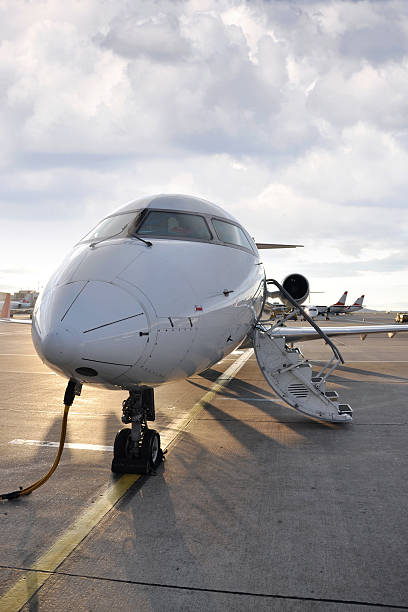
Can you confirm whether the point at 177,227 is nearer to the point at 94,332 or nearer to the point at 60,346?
the point at 94,332

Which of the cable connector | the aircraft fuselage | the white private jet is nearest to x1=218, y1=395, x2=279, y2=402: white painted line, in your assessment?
the white private jet

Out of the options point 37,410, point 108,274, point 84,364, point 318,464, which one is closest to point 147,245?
point 108,274

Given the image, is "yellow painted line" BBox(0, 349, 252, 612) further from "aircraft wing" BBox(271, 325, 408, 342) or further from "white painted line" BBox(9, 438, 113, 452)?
"aircraft wing" BBox(271, 325, 408, 342)

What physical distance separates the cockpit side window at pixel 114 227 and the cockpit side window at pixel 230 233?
1.01 metres

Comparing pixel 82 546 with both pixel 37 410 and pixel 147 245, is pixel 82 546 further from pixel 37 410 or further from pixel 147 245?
pixel 37 410

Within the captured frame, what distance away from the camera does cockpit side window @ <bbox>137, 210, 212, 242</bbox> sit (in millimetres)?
5062

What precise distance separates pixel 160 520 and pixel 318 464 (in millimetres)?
2348

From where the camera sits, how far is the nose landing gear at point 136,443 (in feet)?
17.1

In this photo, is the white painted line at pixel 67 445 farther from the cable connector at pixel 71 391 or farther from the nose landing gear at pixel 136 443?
the cable connector at pixel 71 391

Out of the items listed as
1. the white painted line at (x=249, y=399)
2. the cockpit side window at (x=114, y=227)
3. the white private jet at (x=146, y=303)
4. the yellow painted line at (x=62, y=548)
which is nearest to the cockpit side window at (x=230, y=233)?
the white private jet at (x=146, y=303)

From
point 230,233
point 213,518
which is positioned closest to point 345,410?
point 230,233

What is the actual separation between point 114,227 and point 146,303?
182 centimetres

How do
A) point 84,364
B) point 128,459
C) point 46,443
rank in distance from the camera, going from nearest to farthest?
point 84,364, point 128,459, point 46,443

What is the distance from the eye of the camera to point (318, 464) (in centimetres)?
568
